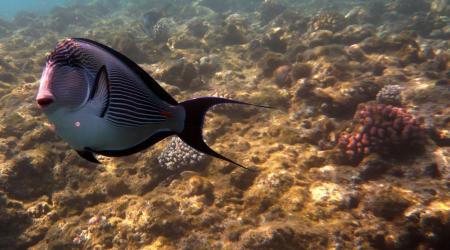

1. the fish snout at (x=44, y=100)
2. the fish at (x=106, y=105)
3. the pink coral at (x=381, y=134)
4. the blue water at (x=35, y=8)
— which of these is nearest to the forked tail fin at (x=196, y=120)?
the fish at (x=106, y=105)

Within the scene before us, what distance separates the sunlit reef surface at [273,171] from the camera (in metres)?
3.95

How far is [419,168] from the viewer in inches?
192

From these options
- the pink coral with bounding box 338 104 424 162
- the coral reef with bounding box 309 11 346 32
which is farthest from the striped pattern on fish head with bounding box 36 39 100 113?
the coral reef with bounding box 309 11 346 32

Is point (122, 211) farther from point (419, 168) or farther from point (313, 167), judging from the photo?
point (419, 168)

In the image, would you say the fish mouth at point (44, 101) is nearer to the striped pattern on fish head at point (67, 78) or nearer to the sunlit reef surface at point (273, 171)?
the striped pattern on fish head at point (67, 78)

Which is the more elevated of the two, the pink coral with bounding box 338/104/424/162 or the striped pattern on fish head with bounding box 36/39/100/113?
the striped pattern on fish head with bounding box 36/39/100/113

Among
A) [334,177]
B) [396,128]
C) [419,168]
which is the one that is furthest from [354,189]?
[396,128]

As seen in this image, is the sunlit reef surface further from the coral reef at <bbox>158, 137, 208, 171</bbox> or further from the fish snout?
the fish snout

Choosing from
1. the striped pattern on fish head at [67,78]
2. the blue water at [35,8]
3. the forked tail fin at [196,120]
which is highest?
the blue water at [35,8]

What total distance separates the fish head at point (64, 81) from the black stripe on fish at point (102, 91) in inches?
1.0

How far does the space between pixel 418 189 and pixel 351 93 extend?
106 inches

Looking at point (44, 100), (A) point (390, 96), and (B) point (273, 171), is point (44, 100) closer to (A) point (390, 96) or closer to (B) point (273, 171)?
(B) point (273, 171)

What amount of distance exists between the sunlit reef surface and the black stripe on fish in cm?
293

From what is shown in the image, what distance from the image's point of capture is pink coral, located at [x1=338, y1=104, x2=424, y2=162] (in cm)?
520
